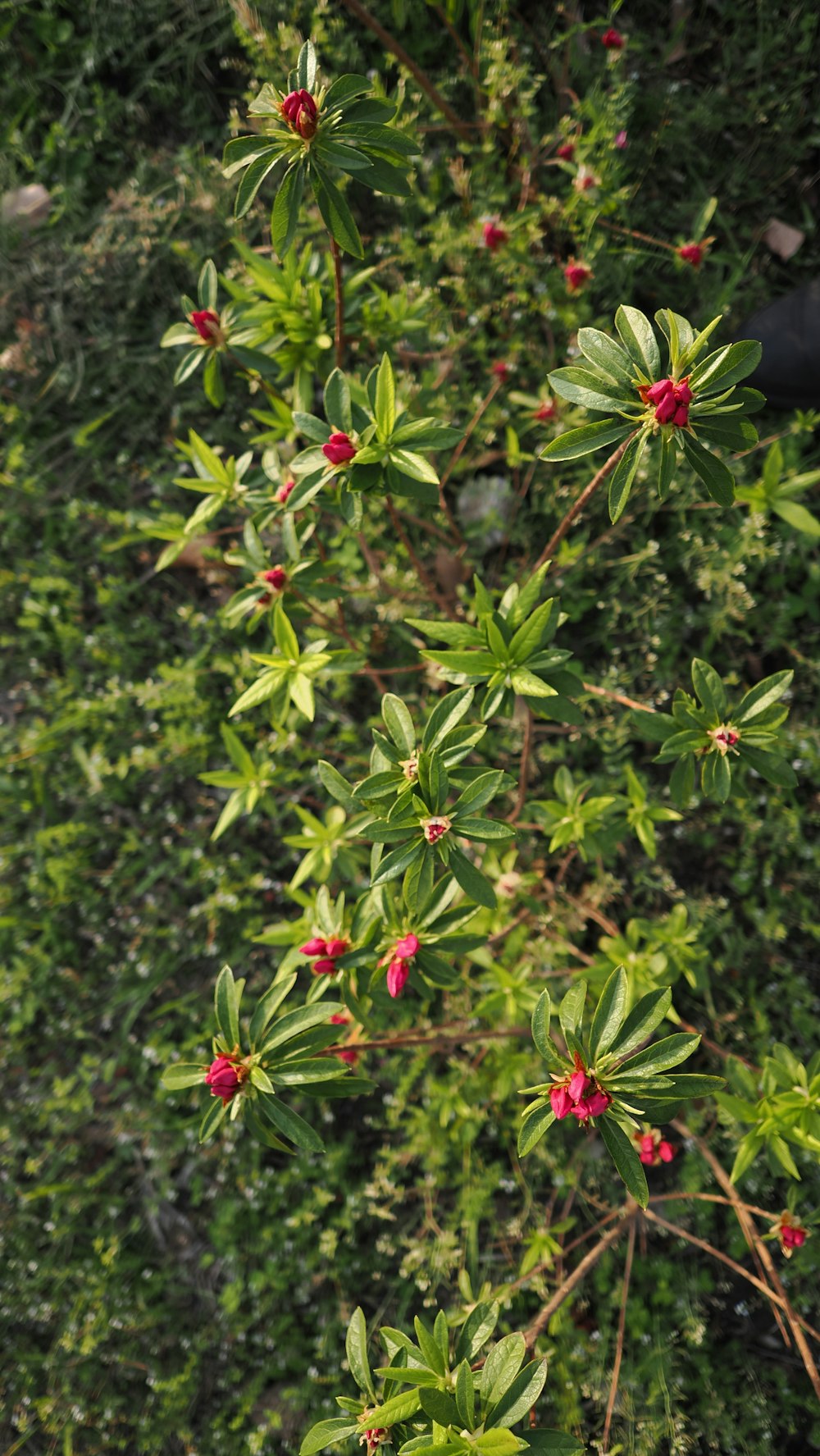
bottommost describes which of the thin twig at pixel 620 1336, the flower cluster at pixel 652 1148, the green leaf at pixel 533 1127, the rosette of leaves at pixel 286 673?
the thin twig at pixel 620 1336

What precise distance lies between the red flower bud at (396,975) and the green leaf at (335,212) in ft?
3.93

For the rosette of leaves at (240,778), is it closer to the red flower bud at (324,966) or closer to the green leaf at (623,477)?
the red flower bud at (324,966)

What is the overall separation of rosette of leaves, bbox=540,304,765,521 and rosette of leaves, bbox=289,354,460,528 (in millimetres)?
280

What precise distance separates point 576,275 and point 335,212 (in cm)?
107

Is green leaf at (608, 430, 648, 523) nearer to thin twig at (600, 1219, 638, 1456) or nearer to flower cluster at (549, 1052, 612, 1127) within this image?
flower cluster at (549, 1052, 612, 1127)

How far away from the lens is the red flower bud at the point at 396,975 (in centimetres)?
140

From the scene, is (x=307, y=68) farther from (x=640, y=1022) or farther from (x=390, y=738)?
(x=640, y=1022)

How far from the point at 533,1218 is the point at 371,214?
317 centimetres

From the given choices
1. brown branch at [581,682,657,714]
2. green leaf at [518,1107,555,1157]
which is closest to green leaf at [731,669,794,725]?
brown branch at [581,682,657,714]

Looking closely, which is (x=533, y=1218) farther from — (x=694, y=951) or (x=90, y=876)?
(x=90, y=876)

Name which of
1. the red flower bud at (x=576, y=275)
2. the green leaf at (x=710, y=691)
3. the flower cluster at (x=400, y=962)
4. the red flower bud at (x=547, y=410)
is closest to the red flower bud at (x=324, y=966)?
the flower cluster at (x=400, y=962)

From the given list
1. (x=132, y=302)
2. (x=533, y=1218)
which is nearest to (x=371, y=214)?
(x=132, y=302)

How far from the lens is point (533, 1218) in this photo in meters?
2.42

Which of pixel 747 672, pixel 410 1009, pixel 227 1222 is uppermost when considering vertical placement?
pixel 747 672
